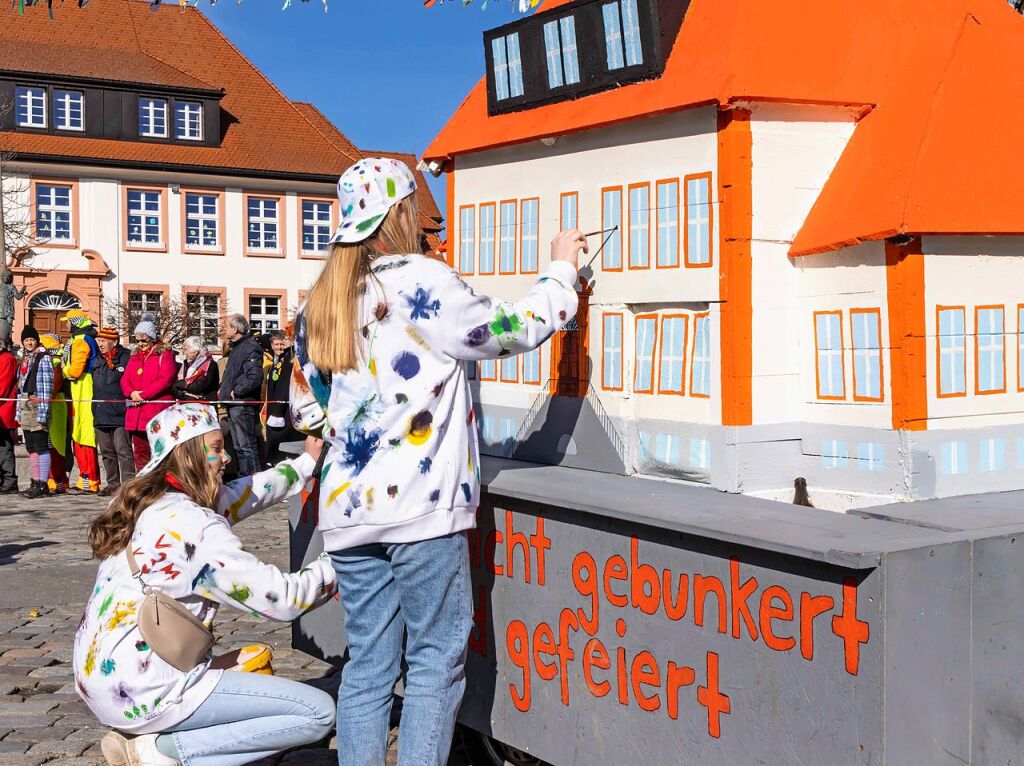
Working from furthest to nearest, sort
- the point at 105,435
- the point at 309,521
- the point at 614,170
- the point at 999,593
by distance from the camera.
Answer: the point at 105,435
the point at 309,521
the point at 614,170
the point at 999,593

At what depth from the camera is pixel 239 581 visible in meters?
3.37

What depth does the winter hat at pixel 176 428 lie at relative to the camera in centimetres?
355

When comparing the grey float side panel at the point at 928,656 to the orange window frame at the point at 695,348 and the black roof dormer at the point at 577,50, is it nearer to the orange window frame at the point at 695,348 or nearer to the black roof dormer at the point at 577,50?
the orange window frame at the point at 695,348

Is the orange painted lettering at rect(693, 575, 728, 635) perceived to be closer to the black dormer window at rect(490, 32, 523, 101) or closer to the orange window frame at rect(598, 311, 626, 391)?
the orange window frame at rect(598, 311, 626, 391)

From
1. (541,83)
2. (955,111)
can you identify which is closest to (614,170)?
(541,83)

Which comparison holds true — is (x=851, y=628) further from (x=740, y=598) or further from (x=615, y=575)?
(x=615, y=575)

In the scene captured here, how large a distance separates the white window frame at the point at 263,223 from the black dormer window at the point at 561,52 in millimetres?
32333

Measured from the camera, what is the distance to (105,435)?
444 inches

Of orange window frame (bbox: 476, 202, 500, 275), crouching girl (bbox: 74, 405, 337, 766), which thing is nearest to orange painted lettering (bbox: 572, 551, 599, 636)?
crouching girl (bbox: 74, 405, 337, 766)

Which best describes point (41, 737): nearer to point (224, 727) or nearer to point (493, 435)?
point (224, 727)

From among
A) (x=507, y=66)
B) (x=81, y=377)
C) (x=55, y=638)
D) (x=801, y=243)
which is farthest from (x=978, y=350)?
(x=81, y=377)

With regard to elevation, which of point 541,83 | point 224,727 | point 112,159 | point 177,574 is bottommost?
point 224,727

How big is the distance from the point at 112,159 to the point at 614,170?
3157 centimetres

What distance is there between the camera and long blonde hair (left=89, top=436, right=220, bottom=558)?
3461 millimetres
